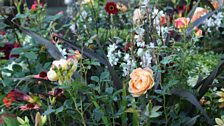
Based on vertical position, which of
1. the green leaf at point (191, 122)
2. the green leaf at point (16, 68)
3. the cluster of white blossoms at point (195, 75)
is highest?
the green leaf at point (16, 68)

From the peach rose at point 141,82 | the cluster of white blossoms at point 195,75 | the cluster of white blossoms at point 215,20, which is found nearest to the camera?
the peach rose at point 141,82

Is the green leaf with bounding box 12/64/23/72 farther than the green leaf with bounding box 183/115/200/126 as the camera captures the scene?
Yes

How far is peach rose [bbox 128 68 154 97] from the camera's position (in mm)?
1472

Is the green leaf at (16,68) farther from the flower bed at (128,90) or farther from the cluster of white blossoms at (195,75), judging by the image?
the cluster of white blossoms at (195,75)

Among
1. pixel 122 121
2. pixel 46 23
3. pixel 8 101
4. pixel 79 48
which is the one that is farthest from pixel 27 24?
pixel 122 121

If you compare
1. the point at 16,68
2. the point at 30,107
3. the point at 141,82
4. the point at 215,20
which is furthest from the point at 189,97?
the point at 215,20

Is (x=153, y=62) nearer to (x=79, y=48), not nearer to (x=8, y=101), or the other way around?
(x=79, y=48)

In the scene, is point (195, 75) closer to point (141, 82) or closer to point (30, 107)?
point (141, 82)

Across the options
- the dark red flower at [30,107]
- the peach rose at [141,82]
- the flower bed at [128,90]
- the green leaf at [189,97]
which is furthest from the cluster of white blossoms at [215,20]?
the dark red flower at [30,107]

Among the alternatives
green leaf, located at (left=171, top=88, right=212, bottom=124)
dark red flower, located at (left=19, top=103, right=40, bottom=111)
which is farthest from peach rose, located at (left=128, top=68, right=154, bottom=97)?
dark red flower, located at (left=19, top=103, right=40, bottom=111)

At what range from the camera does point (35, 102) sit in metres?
1.63

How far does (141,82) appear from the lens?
4.86 ft

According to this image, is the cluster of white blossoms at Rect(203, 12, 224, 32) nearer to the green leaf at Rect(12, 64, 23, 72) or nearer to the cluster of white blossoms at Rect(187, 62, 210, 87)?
the cluster of white blossoms at Rect(187, 62, 210, 87)

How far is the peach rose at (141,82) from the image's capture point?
1.47 m
